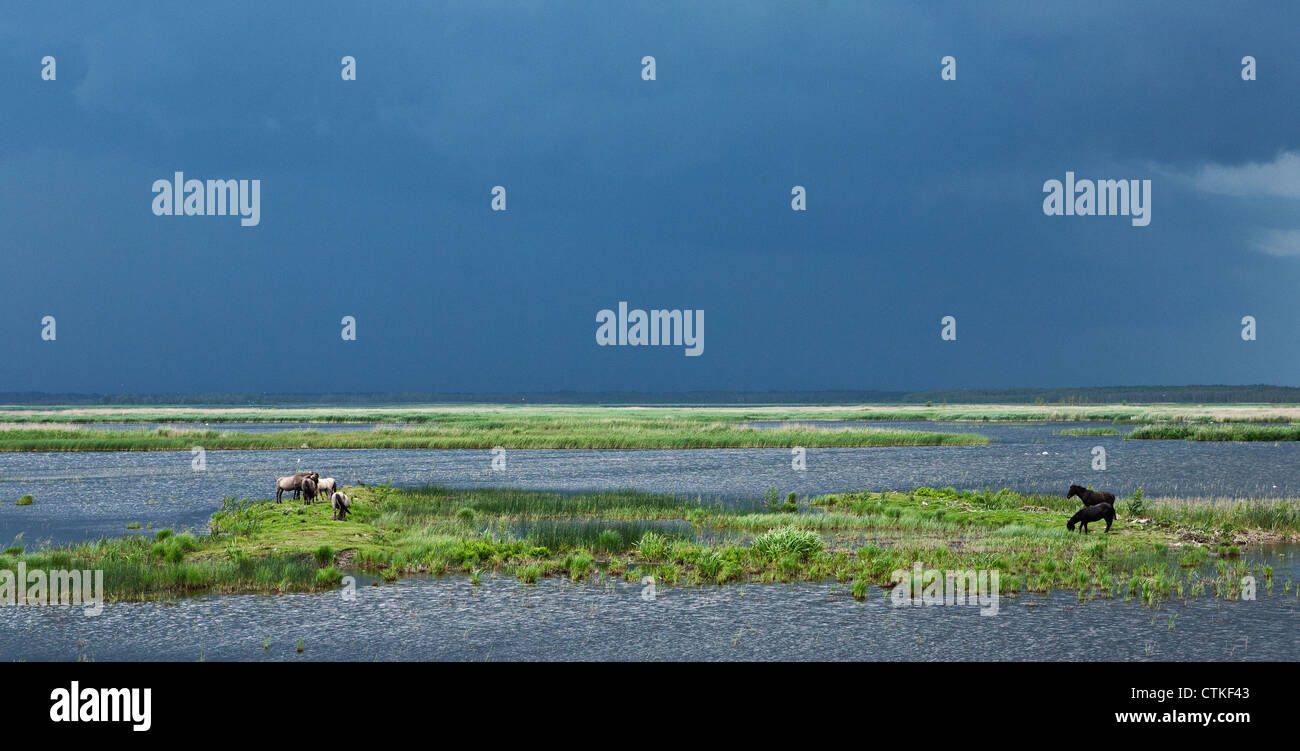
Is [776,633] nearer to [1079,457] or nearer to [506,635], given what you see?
[506,635]

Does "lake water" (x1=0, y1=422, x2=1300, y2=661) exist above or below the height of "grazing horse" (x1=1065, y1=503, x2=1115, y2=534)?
below

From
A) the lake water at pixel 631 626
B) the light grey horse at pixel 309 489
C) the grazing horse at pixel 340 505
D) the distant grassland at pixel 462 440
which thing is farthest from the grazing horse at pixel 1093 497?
the distant grassland at pixel 462 440

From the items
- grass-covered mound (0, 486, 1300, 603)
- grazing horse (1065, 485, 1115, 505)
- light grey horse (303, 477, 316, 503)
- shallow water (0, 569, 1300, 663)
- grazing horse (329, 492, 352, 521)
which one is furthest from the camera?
light grey horse (303, 477, 316, 503)

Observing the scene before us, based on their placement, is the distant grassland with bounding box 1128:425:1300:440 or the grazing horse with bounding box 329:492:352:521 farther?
the distant grassland with bounding box 1128:425:1300:440

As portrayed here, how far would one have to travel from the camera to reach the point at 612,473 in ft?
200

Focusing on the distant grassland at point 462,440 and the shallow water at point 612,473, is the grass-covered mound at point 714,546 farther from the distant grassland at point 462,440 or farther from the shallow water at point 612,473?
the distant grassland at point 462,440

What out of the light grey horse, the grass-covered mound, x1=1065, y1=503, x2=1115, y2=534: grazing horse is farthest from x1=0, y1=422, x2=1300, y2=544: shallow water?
x1=1065, y1=503, x2=1115, y2=534: grazing horse

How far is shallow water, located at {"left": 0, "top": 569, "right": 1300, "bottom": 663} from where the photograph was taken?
57.3ft

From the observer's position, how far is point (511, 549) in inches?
1073

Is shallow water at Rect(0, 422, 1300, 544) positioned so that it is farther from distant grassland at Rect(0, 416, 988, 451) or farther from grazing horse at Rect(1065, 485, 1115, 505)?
grazing horse at Rect(1065, 485, 1115, 505)

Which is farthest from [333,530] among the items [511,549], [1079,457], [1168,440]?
[1168,440]

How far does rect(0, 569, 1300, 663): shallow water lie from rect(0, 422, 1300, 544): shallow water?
16.0 metres

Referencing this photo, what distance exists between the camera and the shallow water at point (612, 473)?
43.8 meters

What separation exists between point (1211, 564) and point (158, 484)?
173 feet
